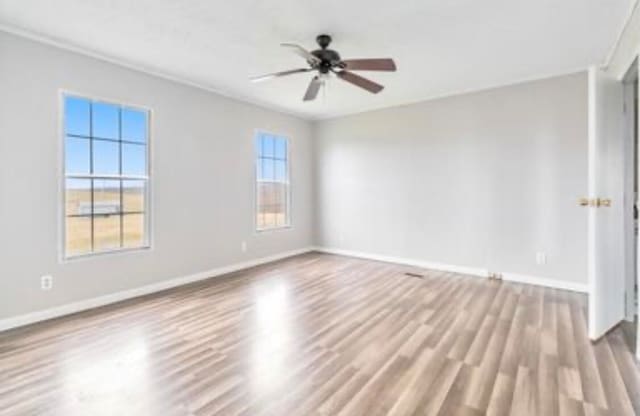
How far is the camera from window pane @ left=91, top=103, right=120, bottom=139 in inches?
137

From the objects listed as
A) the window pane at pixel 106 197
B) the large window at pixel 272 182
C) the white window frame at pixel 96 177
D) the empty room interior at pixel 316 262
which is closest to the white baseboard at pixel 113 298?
the empty room interior at pixel 316 262

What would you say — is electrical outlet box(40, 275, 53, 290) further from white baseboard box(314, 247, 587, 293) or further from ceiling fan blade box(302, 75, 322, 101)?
white baseboard box(314, 247, 587, 293)

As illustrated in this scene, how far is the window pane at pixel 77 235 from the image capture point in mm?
3254

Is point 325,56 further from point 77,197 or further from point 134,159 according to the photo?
point 77,197

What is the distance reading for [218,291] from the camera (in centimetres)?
395

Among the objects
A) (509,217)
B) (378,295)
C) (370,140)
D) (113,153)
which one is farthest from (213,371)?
(370,140)

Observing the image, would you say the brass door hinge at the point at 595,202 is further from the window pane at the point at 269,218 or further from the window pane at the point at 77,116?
the window pane at the point at 77,116

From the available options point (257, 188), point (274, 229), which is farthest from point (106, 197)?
point (274, 229)

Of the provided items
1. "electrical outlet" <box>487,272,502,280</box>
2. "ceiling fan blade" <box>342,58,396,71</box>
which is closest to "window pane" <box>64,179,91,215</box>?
"ceiling fan blade" <box>342,58,396,71</box>

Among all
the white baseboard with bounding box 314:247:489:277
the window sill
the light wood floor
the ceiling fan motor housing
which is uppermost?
the ceiling fan motor housing

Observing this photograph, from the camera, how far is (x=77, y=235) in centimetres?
335

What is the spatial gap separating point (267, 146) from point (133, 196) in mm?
2388

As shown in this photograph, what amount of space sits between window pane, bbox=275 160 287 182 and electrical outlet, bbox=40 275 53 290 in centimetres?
348

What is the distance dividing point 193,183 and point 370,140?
3023 millimetres
